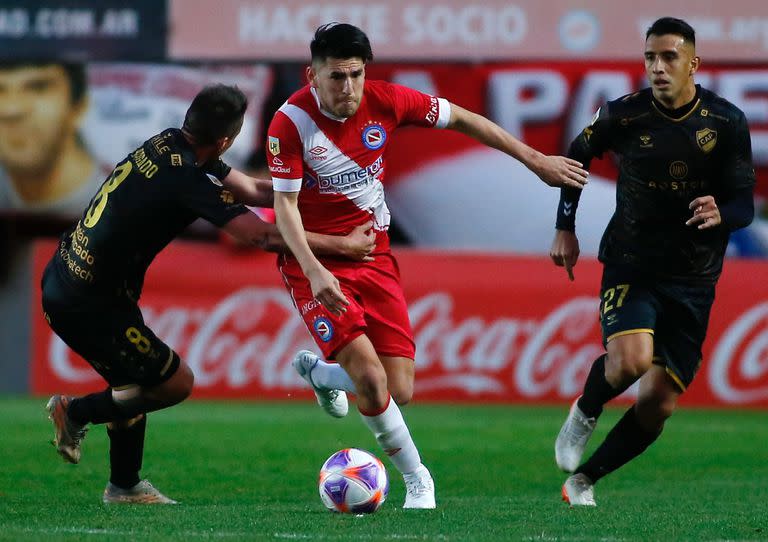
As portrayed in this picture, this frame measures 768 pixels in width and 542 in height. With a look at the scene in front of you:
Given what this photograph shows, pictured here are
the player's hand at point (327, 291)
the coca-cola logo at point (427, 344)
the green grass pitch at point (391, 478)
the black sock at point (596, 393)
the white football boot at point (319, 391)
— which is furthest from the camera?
the coca-cola logo at point (427, 344)

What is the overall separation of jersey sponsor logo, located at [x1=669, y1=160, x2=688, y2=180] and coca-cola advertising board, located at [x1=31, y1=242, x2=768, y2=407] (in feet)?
28.8

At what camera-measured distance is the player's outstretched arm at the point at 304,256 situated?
7.07 metres

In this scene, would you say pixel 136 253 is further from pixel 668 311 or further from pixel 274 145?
pixel 668 311

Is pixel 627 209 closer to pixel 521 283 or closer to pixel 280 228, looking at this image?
pixel 280 228

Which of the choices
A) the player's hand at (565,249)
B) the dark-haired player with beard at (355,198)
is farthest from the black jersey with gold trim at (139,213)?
the player's hand at (565,249)

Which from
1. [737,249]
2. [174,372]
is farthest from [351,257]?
[737,249]

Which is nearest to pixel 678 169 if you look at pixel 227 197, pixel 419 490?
pixel 419 490

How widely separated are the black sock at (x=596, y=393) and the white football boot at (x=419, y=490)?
1.00 metres

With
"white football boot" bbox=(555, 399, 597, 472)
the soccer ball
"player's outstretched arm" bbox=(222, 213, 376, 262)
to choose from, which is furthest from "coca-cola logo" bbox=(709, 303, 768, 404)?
the soccer ball

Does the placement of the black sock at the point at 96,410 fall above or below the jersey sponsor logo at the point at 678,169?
below

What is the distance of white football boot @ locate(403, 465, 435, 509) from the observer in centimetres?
758

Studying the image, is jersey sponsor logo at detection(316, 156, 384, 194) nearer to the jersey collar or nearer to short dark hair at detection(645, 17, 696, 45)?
the jersey collar

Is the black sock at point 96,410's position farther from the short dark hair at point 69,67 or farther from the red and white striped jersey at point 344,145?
the short dark hair at point 69,67

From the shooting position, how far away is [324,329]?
7535 millimetres
